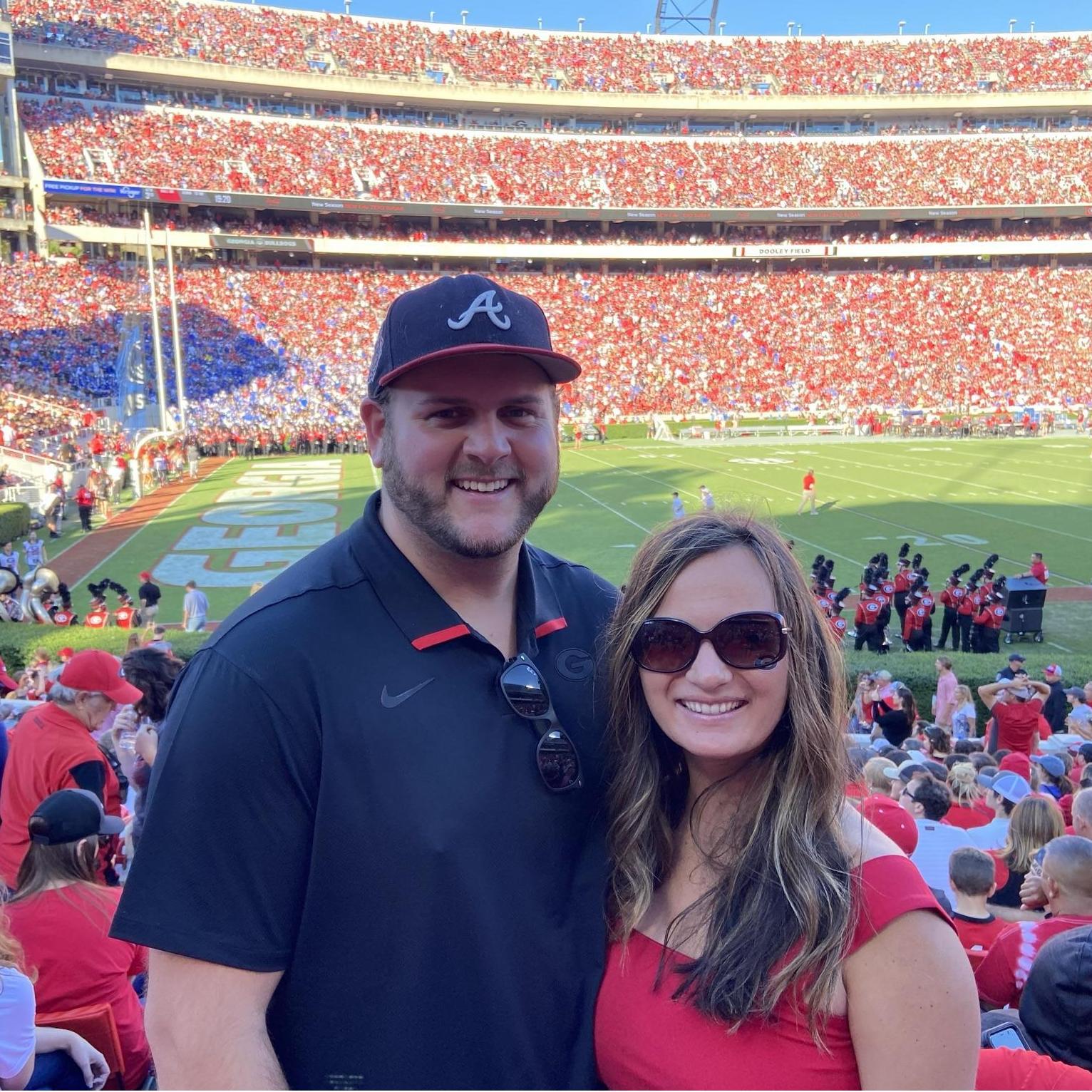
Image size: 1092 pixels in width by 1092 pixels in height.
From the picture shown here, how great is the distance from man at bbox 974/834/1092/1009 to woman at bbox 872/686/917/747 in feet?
16.1

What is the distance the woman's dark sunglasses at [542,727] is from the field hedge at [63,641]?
10.6 m

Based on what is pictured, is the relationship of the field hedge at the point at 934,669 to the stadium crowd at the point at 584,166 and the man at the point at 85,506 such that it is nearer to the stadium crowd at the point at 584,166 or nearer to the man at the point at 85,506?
the man at the point at 85,506

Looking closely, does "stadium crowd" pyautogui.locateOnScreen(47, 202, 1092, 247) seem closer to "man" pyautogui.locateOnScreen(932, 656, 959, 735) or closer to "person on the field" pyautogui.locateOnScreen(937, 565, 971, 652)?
"person on the field" pyautogui.locateOnScreen(937, 565, 971, 652)

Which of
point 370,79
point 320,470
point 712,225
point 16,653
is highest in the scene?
point 370,79

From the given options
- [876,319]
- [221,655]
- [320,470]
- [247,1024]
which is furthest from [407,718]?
[876,319]

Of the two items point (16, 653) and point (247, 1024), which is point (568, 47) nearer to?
point (16, 653)

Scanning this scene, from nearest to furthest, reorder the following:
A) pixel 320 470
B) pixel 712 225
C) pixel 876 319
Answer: pixel 320 470, pixel 876 319, pixel 712 225

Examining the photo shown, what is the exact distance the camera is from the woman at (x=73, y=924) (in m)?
3.38

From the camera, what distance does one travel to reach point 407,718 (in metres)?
1.90

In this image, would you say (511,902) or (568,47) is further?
(568,47)

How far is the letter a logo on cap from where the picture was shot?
2.00 m

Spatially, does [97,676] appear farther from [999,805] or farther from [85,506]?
[85,506]

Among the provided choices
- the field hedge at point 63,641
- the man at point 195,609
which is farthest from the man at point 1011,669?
the man at point 195,609

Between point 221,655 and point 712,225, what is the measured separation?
182 feet
